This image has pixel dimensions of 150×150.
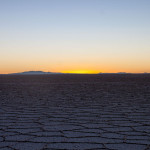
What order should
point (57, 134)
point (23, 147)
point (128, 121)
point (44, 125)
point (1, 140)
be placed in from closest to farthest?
point (23, 147) < point (1, 140) < point (57, 134) < point (44, 125) < point (128, 121)

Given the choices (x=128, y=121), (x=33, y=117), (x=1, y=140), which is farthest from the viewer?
(x=33, y=117)

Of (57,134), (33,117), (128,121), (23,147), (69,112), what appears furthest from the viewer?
(69,112)

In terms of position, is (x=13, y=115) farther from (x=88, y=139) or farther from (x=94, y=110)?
(x=88, y=139)

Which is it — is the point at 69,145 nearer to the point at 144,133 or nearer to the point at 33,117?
the point at 144,133

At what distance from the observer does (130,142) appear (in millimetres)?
2465

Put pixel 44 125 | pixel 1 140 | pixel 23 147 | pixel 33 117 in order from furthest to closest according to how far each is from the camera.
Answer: pixel 33 117
pixel 44 125
pixel 1 140
pixel 23 147

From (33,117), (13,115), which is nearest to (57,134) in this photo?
(33,117)

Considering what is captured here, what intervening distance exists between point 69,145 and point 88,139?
268 millimetres

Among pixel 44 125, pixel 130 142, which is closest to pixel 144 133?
pixel 130 142

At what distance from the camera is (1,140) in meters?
2.53

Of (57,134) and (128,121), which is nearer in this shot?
(57,134)

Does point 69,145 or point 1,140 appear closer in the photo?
point 69,145

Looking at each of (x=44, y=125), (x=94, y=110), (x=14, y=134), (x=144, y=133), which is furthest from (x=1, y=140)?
(x=94, y=110)

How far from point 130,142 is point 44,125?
1140 mm
